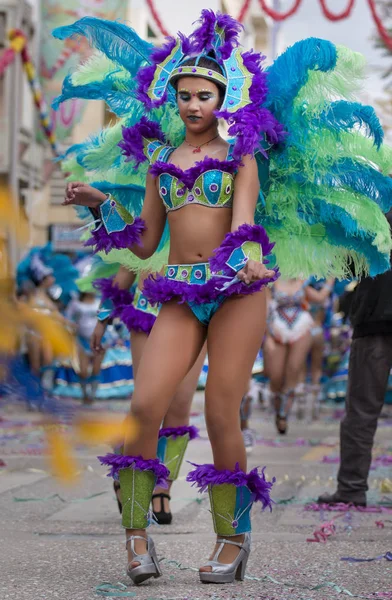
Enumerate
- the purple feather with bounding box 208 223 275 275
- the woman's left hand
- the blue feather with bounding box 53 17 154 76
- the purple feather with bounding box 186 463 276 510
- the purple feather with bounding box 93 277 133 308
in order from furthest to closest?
1. the purple feather with bounding box 93 277 133 308
2. the blue feather with bounding box 53 17 154 76
3. the purple feather with bounding box 186 463 276 510
4. the purple feather with bounding box 208 223 275 275
5. the woman's left hand

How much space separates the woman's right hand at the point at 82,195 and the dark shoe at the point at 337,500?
92.4 inches

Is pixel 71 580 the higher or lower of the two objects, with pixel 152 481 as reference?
lower

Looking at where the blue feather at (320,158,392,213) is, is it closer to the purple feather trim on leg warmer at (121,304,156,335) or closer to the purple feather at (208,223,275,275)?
the purple feather at (208,223,275,275)

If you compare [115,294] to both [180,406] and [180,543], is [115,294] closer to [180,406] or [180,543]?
[180,406]

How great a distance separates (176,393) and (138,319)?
1.27ft

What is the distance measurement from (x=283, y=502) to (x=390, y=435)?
466 cm

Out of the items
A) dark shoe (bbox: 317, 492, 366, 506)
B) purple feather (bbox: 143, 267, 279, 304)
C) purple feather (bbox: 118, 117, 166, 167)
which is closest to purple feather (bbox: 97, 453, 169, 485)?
purple feather (bbox: 143, 267, 279, 304)

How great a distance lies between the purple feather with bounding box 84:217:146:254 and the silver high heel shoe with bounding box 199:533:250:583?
3.49ft

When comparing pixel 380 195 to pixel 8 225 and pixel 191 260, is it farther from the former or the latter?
pixel 8 225

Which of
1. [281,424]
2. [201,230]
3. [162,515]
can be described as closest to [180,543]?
[162,515]

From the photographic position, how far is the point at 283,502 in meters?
5.43

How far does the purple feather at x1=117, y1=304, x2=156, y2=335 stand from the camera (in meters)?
4.77

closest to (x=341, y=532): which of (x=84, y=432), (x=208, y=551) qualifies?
(x=208, y=551)

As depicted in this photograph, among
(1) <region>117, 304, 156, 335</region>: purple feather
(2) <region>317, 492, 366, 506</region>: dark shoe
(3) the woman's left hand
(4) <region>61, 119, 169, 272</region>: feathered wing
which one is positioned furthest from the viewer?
(2) <region>317, 492, 366, 506</region>: dark shoe
